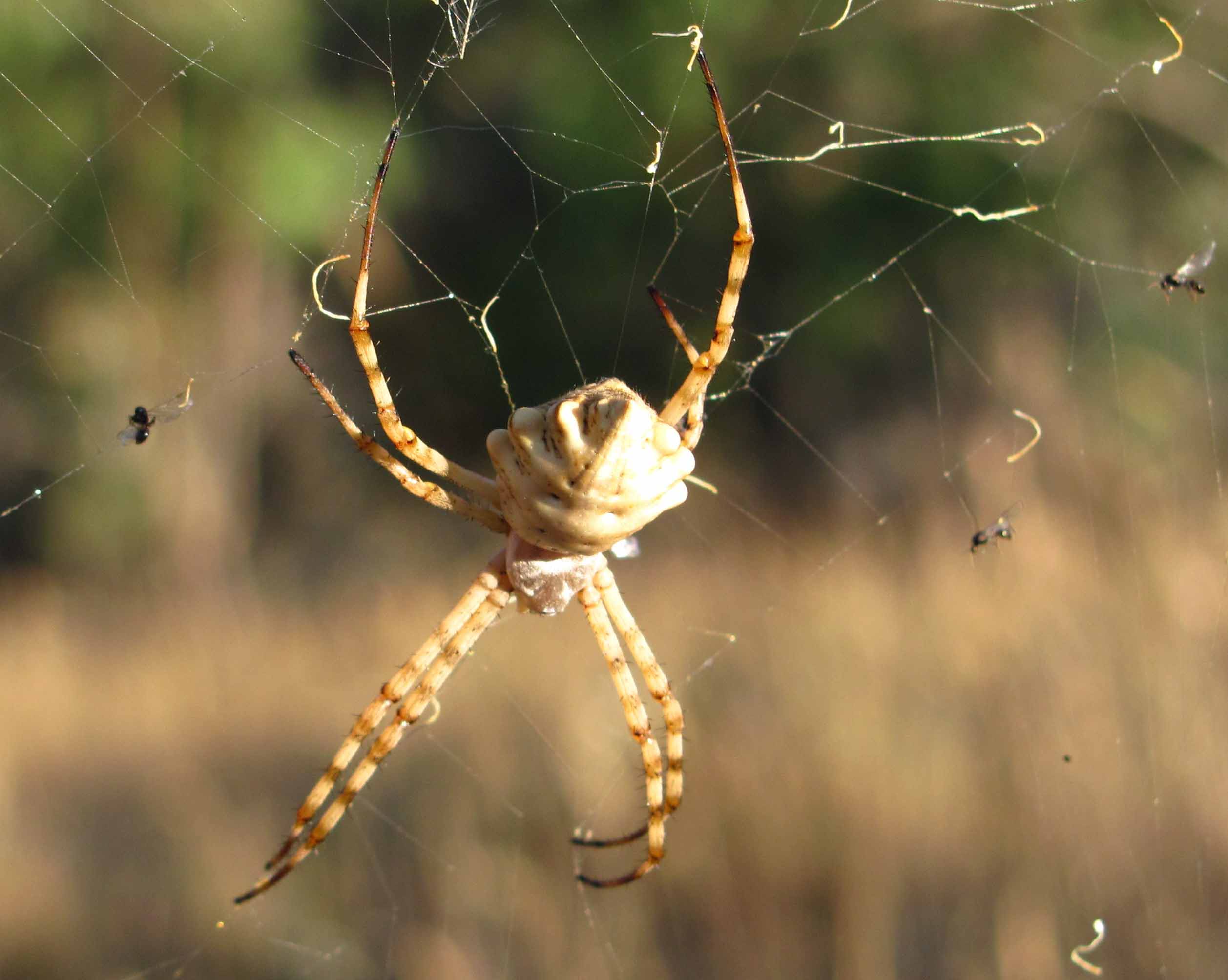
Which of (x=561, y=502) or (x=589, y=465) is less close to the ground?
(x=589, y=465)

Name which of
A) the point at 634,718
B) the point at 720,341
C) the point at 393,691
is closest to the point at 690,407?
the point at 720,341

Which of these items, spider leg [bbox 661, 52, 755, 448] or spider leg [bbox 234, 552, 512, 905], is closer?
spider leg [bbox 661, 52, 755, 448]

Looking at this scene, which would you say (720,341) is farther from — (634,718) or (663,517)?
(663,517)

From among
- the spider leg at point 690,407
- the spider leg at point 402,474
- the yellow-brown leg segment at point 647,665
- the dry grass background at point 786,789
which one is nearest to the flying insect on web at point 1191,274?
the spider leg at point 690,407

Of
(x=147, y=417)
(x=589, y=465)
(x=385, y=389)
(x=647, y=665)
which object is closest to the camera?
(x=589, y=465)

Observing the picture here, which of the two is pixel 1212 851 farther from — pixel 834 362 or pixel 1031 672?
pixel 834 362

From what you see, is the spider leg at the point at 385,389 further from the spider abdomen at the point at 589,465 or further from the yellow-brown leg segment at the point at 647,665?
the yellow-brown leg segment at the point at 647,665

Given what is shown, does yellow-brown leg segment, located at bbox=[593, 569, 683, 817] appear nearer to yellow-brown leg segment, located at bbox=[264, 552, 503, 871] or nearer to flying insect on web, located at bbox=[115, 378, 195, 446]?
yellow-brown leg segment, located at bbox=[264, 552, 503, 871]

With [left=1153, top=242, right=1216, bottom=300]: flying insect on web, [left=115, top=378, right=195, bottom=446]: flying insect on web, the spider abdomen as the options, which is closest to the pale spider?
the spider abdomen
